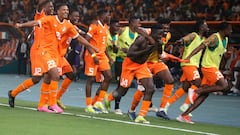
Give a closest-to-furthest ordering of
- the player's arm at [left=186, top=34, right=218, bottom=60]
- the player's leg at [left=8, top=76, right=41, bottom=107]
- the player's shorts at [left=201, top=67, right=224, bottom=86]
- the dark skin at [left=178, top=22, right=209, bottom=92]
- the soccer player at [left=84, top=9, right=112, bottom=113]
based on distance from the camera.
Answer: the player's arm at [left=186, top=34, right=218, bottom=60] → the player's shorts at [left=201, top=67, right=224, bottom=86] → the player's leg at [left=8, top=76, right=41, bottom=107] → the dark skin at [left=178, top=22, right=209, bottom=92] → the soccer player at [left=84, top=9, right=112, bottom=113]

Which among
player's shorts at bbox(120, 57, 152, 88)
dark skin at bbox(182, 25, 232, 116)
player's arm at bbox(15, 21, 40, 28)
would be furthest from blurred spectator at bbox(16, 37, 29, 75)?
dark skin at bbox(182, 25, 232, 116)

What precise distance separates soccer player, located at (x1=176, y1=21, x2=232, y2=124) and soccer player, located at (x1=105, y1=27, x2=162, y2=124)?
3.38 feet

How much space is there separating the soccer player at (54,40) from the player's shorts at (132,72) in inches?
35.4

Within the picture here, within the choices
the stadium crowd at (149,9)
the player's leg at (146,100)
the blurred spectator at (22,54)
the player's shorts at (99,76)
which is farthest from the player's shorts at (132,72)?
the blurred spectator at (22,54)

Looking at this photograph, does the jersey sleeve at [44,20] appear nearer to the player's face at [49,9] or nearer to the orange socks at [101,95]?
the player's face at [49,9]

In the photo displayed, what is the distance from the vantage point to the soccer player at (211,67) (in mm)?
13109

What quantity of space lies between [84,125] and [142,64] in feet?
7.03

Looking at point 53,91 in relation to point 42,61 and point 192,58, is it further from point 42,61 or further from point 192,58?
point 192,58

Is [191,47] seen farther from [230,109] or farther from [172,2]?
[172,2]

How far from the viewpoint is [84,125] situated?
440 inches

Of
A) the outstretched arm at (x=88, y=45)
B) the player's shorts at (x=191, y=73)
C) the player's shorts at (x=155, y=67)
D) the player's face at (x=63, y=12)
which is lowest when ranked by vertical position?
the player's shorts at (x=191, y=73)

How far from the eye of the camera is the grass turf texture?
10245mm

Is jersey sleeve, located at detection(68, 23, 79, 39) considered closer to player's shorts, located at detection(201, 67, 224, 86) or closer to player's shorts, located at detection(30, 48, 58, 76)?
player's shorts, located at detection(30, 48, 58, 76)

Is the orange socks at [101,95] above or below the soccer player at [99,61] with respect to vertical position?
below
